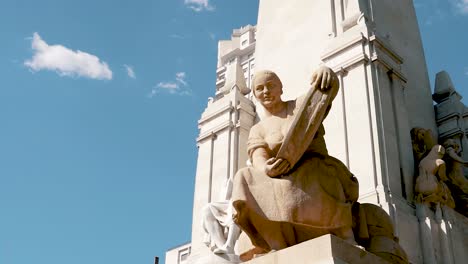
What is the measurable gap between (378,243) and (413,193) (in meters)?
5.26

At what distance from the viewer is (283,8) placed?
1784 centimetres

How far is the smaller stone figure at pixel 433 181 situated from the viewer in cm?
1298

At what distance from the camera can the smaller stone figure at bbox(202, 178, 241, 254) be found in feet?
41.4

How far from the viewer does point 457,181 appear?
46.6ft

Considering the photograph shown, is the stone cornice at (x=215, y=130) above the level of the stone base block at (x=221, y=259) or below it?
above

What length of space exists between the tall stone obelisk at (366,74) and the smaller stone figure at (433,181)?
241 mm

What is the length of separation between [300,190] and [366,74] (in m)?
7.01

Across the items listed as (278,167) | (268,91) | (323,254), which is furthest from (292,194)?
(268,91)

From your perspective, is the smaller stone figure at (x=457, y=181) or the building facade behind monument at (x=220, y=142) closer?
the smaller stone figure at (x=457, y=181)

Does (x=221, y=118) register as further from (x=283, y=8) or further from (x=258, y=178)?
(x=258, y=178)

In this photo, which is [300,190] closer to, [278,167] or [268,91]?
[278,167]

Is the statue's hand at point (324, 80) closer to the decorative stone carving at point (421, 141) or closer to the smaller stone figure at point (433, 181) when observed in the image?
Answer: the smaller stone figure at point (433, 181)

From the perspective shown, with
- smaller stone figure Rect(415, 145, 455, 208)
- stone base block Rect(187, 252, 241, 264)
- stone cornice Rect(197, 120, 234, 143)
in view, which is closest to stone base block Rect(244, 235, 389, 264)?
stone base block Rect(187, 252, 241, 264)

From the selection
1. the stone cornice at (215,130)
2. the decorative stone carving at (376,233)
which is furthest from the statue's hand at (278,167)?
the stone cornice at (215,130)
